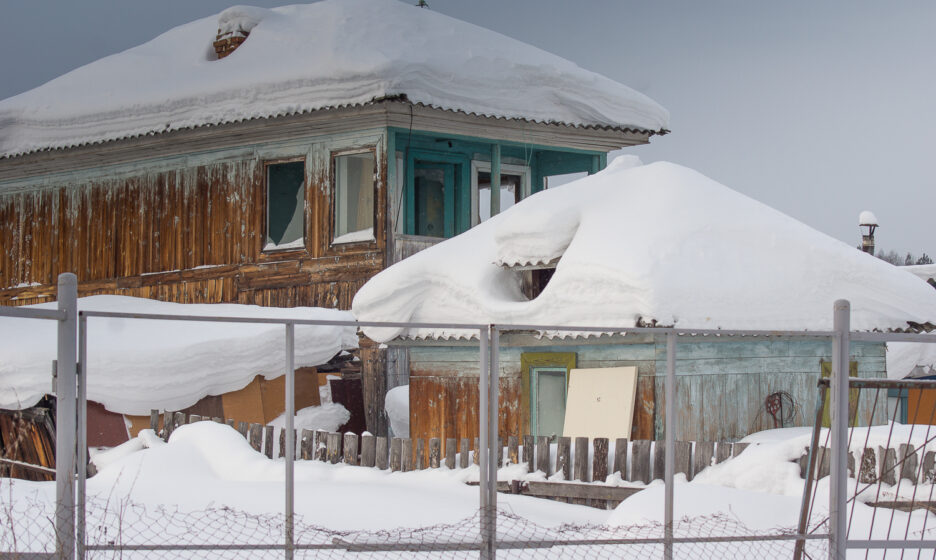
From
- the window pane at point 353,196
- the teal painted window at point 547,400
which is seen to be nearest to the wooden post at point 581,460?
the teal painted window at point 547,400

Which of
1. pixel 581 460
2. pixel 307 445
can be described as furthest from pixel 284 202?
pixel 581 460

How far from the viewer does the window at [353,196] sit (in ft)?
64.0

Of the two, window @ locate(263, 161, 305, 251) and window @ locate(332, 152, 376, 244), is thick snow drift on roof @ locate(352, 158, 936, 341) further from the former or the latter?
window @ locate(263, 161, 305, 251)

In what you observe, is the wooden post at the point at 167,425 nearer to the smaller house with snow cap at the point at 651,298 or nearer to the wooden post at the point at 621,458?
the smaller house with snow cap at the point at 651,298

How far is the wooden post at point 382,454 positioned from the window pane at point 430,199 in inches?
373

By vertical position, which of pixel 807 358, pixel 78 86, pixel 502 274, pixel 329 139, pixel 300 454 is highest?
pixel 78 86

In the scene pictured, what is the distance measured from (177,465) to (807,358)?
737 centimetres

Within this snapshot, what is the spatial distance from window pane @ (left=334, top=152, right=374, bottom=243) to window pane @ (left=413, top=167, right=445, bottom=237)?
1577 mm

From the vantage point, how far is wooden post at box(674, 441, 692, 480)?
10.8 metres

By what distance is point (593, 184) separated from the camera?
14875 mm

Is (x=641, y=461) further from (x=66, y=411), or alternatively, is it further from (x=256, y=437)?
(x=66, y=411)

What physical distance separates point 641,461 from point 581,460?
589 millimetres

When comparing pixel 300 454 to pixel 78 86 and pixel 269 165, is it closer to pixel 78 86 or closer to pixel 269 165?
pixel 269 165

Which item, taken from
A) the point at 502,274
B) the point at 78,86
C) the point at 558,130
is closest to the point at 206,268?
the point at 78,86
